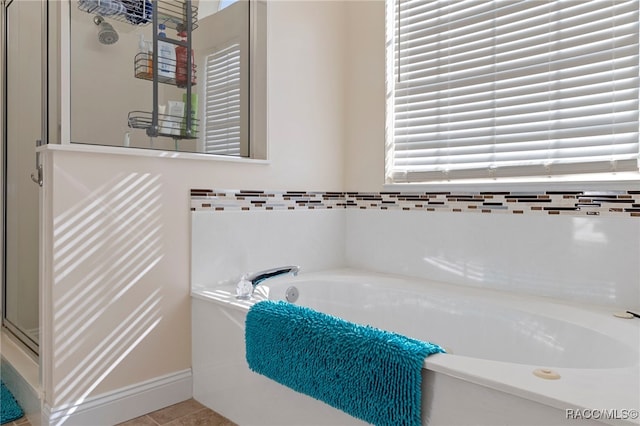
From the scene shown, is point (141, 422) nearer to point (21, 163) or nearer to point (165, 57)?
point (21, 163)

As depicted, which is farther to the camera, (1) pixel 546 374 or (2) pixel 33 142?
Answer: (2) pixel 33 142

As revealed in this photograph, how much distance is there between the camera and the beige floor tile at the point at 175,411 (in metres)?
1.98

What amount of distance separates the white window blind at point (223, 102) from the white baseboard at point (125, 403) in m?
1.08

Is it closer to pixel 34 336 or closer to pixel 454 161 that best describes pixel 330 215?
pixel 454 161

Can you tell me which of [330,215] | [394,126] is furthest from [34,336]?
[394,126]

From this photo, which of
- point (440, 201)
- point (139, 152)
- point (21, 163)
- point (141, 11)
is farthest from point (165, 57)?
point (440, 201)

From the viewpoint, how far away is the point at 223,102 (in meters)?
2.38

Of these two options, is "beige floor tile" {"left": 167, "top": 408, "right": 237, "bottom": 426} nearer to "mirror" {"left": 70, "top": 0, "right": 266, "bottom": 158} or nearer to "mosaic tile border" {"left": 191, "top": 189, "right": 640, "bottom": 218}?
"mosaic tile border" {"left": 191, "top": 189, "right": 640, "bottom": 218}

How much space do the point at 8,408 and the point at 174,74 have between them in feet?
5.33

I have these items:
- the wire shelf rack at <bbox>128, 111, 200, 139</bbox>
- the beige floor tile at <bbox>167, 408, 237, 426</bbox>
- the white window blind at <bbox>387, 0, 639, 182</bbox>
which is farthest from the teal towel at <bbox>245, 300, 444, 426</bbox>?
the white window blind at <bbox>387, 0, 639, 182</bbox>

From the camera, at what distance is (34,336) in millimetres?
1993

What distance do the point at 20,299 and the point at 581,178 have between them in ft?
8.41

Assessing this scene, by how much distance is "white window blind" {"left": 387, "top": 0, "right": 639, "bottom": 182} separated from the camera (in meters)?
1.87

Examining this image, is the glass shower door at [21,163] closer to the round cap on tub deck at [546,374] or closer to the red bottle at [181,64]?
the red bottle at [181,64]
